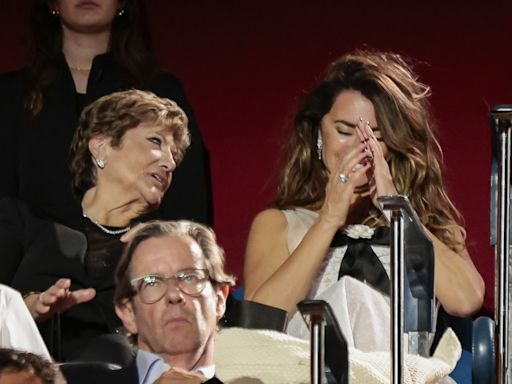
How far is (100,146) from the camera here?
11.0 ft

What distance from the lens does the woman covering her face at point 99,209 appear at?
10.6 ft

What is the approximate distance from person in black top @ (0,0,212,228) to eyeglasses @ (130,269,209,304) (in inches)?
27.7

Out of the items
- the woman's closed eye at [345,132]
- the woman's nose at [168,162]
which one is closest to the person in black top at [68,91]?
the woman's nose at [168,162]

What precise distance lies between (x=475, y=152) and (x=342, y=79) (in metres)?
0.72

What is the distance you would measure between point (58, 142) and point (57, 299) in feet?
2.09

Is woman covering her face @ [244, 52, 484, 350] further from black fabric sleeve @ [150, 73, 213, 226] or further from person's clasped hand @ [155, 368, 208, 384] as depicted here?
person's clasped hand @ [155, 368, 208, 384]

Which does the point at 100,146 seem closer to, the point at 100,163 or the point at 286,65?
the point at 100,163

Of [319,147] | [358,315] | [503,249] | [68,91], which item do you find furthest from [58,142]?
[503,249]

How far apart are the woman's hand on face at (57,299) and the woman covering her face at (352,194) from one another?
0.39 m

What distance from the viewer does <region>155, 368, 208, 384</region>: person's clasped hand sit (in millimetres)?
2594

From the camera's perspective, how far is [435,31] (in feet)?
13.3

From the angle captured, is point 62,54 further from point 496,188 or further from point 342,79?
point 496,188

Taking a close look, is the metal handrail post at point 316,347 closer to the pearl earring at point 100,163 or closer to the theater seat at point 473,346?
the theater seat at point 473,346

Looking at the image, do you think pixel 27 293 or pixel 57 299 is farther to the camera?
pixel 27 293
